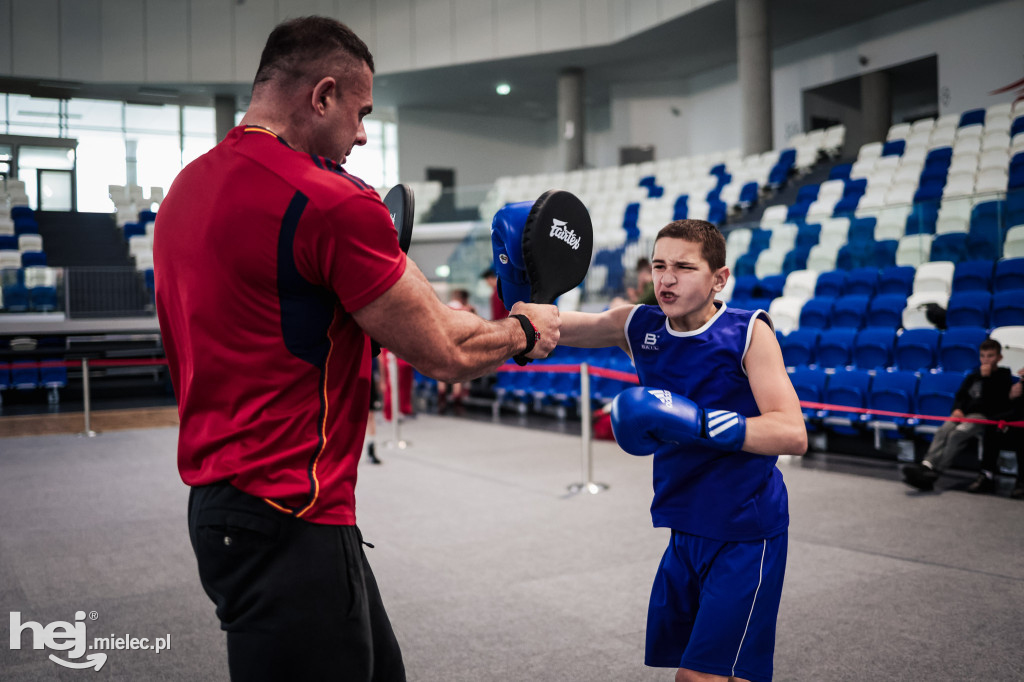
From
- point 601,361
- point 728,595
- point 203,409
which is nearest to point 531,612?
point 728,595

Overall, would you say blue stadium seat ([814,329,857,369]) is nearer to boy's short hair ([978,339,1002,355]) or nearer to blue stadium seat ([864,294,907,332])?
blue stadium seat ([864,294,907,332])

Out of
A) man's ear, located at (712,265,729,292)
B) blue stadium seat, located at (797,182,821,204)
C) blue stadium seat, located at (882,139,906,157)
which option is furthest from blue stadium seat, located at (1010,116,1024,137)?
man's ear, located at (712,265,729,292)

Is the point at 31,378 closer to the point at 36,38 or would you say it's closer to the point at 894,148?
the point at 36,38

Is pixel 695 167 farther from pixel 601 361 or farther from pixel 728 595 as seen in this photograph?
pixel 728 595

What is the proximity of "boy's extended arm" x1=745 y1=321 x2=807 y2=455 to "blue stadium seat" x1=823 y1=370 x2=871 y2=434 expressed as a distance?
5.51 meters

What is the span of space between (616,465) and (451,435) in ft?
8.99

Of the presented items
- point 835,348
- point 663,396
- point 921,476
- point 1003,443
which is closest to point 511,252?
point 663,396

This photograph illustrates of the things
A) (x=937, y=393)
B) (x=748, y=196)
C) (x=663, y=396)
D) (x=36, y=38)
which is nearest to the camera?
(x=663, y=396)

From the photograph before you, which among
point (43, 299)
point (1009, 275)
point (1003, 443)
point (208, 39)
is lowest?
point (1003, 443)

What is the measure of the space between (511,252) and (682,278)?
23.2 inches

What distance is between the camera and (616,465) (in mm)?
7270

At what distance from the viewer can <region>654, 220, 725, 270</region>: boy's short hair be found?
7.50ft

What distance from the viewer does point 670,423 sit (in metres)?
1.90

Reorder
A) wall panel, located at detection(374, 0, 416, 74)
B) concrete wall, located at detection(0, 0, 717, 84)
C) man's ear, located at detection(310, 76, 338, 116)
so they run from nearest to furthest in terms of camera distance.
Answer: man's ear, located at detection(310, 76, 338, 116) → concrete wall, located at detection(0, 0, 717, 84) → wall panel, located at detection(374, 0, 416, 74)
